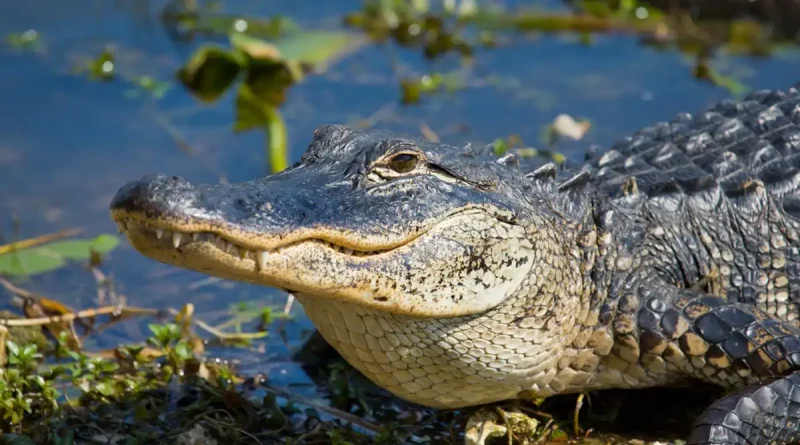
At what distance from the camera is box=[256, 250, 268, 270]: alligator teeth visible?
318 cm

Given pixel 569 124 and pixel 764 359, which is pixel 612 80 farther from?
pixel 764 359

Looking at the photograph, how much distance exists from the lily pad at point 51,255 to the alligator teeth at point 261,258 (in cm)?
281

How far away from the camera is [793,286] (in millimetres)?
4473

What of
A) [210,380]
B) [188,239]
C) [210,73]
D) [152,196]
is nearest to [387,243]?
[188,239]

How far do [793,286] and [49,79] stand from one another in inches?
223

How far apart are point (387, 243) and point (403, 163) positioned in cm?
34

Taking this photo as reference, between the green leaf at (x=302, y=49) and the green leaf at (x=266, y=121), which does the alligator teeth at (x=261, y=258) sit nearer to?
the green leaf at (x=266, y=121)

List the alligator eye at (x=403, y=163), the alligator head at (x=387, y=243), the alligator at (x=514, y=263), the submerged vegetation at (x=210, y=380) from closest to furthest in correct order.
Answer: the alligator head at (x=387, y=243), the alligator at (x=514, y=263), the alligator eye at (x=403, y=163), the submerged vegetation at (x=210, y=380)

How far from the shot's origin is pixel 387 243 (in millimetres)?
3492

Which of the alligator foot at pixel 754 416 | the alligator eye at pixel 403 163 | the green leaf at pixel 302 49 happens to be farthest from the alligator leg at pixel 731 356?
the green leaf at pixel 302 49

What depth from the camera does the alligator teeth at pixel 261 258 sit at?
3.18 metres

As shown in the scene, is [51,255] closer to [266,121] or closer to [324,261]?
[266,121]

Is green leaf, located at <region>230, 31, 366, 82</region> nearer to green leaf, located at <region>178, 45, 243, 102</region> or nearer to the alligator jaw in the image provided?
green leaf, located at <region>178, 45, 243, 102</region>

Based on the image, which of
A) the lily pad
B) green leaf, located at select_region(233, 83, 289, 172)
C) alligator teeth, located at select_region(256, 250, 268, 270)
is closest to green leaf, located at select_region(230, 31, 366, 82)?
green leaf, located at select_region(233, 83, 289, 172)
